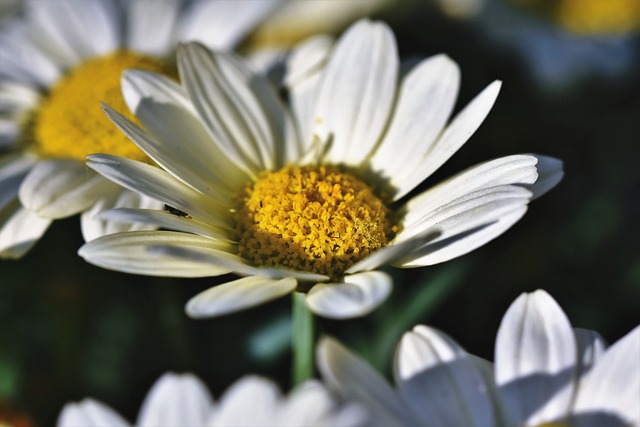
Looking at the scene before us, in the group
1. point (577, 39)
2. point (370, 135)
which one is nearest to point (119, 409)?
point (370, 135)

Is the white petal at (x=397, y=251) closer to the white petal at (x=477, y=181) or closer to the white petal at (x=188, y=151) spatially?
the white petal at (x=477, y=181)

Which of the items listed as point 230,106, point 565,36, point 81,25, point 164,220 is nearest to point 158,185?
point 164,220

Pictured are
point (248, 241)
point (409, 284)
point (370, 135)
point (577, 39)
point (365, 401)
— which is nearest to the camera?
point (365, 401)

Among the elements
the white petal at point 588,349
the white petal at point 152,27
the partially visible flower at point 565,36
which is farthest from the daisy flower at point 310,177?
the partially visible flower at point 565,36

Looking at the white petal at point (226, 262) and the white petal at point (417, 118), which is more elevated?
the white petal at point (417, 118)

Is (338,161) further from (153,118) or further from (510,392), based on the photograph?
(510,392)

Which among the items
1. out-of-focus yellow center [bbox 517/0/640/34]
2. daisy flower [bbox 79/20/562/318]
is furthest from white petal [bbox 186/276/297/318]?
out-of-focus yellow center [bbox 517/0/640/34]
